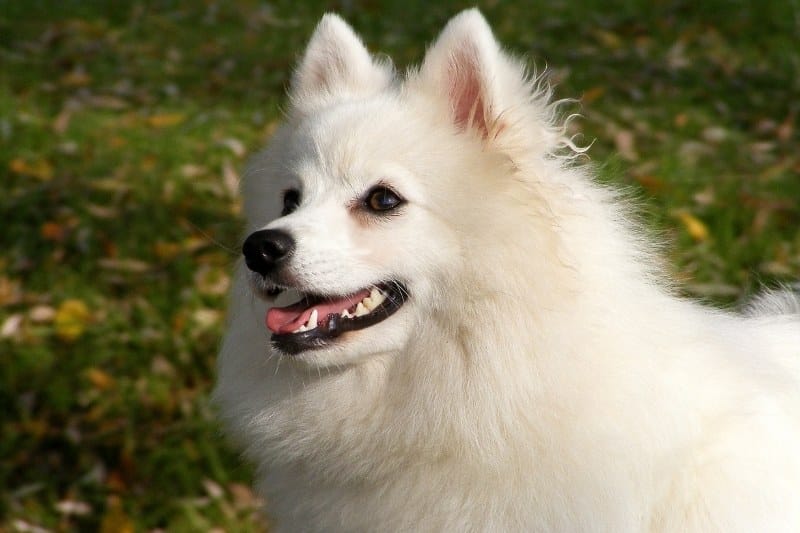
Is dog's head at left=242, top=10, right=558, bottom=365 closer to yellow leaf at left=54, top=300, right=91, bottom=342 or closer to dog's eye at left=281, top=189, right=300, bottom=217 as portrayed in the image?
dog's eye at left=281, top=189, right=300, bottom=217

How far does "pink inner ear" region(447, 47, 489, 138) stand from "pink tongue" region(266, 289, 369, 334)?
0.58 m

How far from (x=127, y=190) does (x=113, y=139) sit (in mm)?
883

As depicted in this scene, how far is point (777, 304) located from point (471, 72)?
4.58 ft

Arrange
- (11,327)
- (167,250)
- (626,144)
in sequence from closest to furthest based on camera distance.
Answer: (11,327) < (167,250) < (626,144)

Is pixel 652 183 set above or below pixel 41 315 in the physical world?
above

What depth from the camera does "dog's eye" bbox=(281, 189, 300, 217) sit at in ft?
9.46

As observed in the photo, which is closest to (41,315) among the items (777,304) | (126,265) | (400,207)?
(126,265)

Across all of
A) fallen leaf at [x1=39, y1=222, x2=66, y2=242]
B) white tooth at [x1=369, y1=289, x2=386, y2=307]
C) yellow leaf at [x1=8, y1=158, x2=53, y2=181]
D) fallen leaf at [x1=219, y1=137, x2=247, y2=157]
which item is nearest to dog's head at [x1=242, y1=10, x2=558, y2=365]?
white tooth at [x1=369, y1=289, x2=386, y2=307]

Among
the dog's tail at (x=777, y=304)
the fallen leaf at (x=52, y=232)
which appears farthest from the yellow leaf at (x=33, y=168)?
the dog's tail at (x=777, y=304)

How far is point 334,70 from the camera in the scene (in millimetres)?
3129

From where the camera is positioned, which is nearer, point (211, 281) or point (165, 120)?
point (211, 281)

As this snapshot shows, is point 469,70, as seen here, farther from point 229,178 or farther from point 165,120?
point 165,120

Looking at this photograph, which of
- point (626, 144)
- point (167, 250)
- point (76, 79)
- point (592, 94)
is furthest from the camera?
point (76, 79)

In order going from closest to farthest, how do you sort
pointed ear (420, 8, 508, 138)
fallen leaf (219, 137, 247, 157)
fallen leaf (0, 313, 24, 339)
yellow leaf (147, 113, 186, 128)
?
pointed ear (420, 8, 508, 138) < fallen leaf (0, 313, 24, 339) < fallen leaf (219, 137, 247, 157) < yellow leaf (147, 113, 186, 128)
